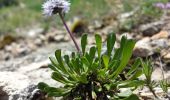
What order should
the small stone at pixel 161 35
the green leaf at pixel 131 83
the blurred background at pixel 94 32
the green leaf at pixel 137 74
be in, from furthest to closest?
the small stone at pixel 161 35, the blurred background at pixel 94 32, the green leaf at pixel 137 74, the green leaf at pixel 131 83

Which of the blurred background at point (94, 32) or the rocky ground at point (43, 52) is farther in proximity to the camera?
the blurred background at point (94, 32)

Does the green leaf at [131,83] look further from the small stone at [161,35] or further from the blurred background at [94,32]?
the small stone at [161,35]

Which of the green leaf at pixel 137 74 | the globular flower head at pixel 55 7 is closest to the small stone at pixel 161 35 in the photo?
the green leaf at pixel 137 74

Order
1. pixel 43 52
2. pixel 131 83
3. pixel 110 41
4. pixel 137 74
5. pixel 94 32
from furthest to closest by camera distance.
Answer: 1. pixel 94 32
2. pixel 43 52
3. pixel 110 41
4. pixel 137 74
5. pixel 131 83

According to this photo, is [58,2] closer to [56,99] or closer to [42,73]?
[56,99]

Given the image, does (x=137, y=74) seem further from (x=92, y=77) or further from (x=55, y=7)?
(x=55, y=7)

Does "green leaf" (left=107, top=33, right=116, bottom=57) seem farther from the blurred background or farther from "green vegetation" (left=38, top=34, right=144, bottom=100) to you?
the blurred background

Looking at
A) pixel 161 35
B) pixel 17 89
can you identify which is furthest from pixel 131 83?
pixel 161 35
